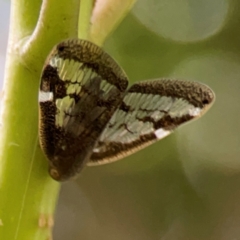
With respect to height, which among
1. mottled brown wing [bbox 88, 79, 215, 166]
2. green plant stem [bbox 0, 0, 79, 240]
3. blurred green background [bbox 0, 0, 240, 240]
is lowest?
blurred green background [bbox 0, 0, 240, 240]

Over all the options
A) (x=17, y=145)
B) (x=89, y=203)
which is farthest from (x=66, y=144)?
(x=89, y=203)

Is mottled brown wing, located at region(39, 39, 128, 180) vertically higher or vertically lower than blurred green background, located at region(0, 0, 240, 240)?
higher

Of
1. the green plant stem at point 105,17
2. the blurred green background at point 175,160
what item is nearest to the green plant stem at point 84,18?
the green plant stem at point 105,17

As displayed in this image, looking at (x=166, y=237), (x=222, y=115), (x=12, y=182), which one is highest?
(x=12, y=182)

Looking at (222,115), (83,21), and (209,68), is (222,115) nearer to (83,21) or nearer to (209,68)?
(209,68)

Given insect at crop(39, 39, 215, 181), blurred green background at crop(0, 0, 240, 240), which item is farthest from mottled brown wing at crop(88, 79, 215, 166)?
blurred green background at crop(0, 0, 240, 240)

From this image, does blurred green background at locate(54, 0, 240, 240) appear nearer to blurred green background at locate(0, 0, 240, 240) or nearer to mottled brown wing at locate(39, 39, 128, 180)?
blurred green background at locate(0, 0, 240, 240)

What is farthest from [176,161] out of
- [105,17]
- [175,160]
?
[105,17]

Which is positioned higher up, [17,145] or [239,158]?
[17,145]

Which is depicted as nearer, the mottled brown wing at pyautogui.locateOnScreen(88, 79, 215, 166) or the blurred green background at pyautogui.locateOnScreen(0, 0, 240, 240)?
the mottled brown wing at pyautogui.locateOnScreen(88, 79, 215, 166)
